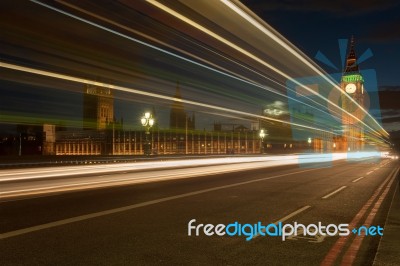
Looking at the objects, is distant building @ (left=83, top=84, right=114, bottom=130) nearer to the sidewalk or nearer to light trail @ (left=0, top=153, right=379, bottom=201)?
light trail @ (left=0, top=153, right=379, bottom=201)


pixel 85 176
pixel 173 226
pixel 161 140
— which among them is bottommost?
pixel 173 226

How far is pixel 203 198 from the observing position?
40.5 feet

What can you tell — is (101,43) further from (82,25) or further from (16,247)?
(16,247)

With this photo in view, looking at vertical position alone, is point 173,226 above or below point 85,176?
below

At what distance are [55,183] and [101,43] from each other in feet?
29.0

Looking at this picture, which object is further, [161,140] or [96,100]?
[161,140]

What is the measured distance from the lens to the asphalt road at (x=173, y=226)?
5.76m

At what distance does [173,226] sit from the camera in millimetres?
8016

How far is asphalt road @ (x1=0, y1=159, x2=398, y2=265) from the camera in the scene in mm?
5759

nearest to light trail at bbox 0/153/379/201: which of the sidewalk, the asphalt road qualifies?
the asphalt road

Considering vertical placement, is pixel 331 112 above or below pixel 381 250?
above

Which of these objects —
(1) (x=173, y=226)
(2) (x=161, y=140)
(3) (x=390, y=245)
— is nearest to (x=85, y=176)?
(1) (x=173, y=226)

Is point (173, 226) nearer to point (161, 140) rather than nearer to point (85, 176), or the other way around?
point (85, 176)

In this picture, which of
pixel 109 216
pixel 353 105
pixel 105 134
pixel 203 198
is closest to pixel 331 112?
pixel 353 105
